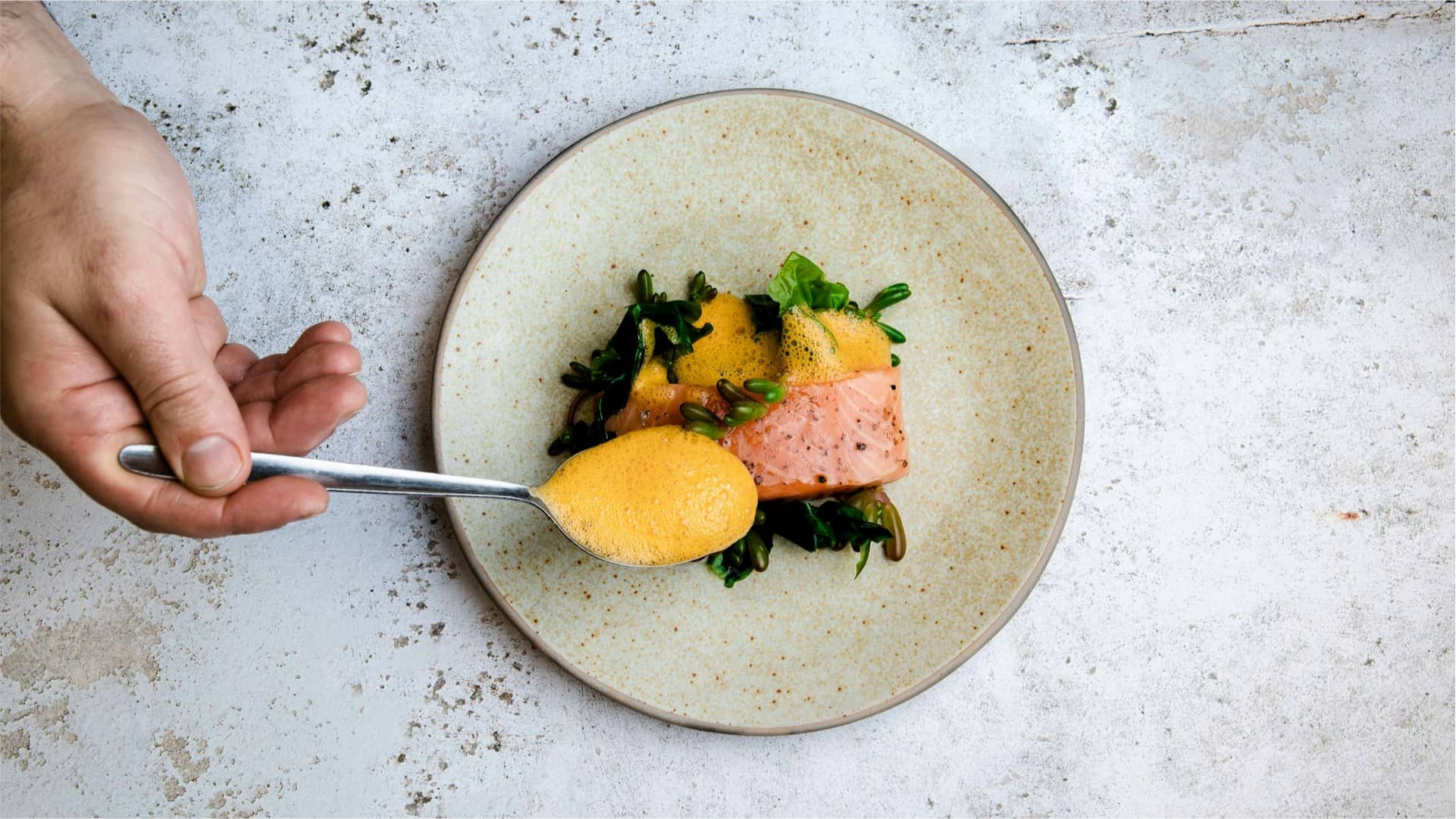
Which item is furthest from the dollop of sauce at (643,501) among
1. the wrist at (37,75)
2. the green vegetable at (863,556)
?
the wrist at (37,75)

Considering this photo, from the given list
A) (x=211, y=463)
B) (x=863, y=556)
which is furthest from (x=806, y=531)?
(x=211, y=463)

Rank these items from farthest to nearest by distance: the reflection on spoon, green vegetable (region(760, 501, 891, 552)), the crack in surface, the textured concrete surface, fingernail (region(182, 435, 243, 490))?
the crack in surface, the textured concrete surface, green vegetable (region(760, 501, 891, 552)), the reflection on spoon, fingernail (region(182, 435, 243, 490))

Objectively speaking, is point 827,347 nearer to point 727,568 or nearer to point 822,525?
point 822,525

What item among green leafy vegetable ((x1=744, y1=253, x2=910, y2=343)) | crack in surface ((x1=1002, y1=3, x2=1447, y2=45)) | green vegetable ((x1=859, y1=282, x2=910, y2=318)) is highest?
crack in surface ((x1=1002, y1=3, x2=1447, y2=45))

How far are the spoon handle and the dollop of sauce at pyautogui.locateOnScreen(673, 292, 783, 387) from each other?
1.91 ft

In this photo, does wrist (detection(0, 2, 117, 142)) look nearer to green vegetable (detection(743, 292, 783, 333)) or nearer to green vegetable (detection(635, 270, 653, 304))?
green vegetable (detection(635, 270, 653, 304))

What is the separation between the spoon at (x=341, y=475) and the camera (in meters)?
1.61

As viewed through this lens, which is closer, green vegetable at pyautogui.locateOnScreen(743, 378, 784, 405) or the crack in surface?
green vegetable at pyautogui.locateOnScreen(743, 378, 784, 405)

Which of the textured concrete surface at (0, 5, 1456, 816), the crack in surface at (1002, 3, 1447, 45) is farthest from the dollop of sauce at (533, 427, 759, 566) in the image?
the crack in surface at (1002, 3, 1447, 45)

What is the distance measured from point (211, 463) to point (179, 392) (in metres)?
0.15

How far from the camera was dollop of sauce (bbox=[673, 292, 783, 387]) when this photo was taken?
82.8 inches

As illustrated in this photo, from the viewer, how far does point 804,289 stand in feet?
6.93

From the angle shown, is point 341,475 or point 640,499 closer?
point 341,475

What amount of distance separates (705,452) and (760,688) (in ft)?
1.98
